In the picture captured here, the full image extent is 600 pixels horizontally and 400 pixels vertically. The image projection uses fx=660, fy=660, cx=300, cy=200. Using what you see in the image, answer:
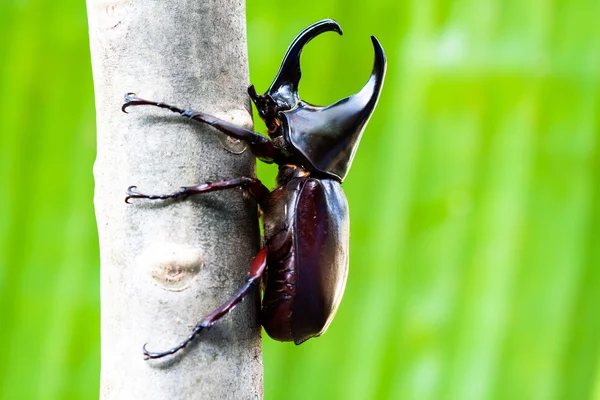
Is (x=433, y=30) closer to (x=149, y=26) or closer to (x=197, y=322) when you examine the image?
(x=149, y=26)

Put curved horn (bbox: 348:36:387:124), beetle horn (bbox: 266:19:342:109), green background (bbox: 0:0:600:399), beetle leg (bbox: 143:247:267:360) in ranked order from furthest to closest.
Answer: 1. green background (bbox: 0:0:600:399)
2. beetle horn (bbox: 266:19:342:109)
3. curved horn (bbox: 348:36:387:124)
4. beetle leg (bbox: 143:247:267:360)

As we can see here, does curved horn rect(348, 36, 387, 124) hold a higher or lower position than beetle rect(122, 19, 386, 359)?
higher

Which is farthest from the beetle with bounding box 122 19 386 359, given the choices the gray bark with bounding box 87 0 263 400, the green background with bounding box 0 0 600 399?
the green background with bounding box 0 0 600 399

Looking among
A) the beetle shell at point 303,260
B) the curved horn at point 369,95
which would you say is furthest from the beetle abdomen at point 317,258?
the curved horn at point 369,95

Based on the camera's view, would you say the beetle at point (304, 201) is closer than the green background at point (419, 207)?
Yes

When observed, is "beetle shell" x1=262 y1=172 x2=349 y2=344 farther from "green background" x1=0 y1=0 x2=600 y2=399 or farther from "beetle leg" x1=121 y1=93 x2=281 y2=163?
"green background" x1=0 y1=0 x2=600 y2=399

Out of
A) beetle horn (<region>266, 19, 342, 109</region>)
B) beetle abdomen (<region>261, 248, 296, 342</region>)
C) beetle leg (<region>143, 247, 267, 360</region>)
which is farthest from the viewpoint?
beetle horn (<region>266, 19, 342, 109</region>)

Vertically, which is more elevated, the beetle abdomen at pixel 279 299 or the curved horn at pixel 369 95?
the curved horn at pixel 369 95

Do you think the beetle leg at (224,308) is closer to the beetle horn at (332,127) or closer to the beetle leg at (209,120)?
the beetle leg at (209,120)
